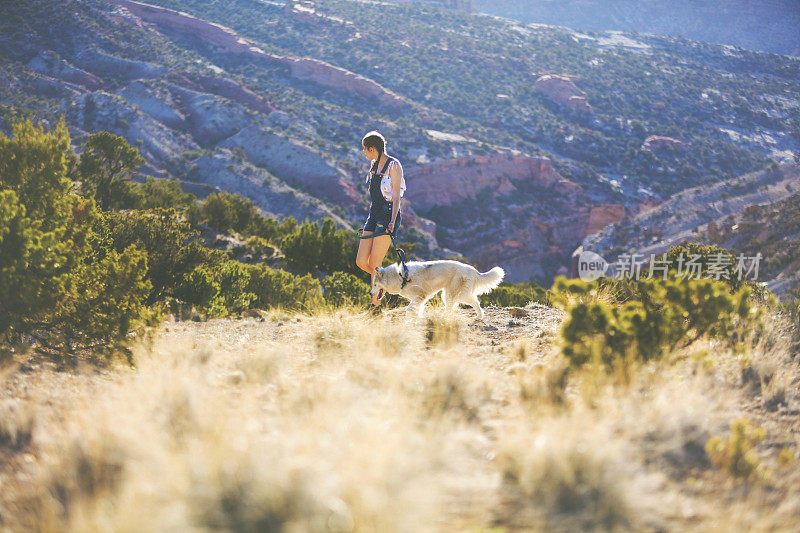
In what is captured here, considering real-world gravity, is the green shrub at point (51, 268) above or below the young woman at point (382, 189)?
below

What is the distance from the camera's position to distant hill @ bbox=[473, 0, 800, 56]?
123188mm

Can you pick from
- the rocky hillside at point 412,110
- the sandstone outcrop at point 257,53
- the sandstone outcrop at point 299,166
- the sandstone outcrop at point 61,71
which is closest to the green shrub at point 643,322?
the rocky hillside at point 412,110

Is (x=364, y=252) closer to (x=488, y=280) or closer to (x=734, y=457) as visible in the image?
(x=488, y=280)

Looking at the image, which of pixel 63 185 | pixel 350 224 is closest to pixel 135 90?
pixel 350 224

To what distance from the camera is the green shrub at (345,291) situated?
8.30m

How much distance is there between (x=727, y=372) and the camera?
154 inches

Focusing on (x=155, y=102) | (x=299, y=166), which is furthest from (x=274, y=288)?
(x=155, y=102)

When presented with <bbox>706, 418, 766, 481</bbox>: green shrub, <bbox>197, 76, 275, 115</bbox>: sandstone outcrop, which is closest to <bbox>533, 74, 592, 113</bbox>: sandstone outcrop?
<bbox>197, 76, 275, 115</bbox>: sandstone outcrop

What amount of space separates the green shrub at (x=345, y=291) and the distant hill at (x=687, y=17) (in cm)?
14347

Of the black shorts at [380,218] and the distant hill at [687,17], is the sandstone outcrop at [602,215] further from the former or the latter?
the distant hill at [687,17]

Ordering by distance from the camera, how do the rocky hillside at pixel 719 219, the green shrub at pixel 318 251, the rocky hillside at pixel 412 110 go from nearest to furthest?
1. the green shrub at pixel 318 251
2. the rocky hillside at pixel 719 219
3. the rocky hillside at pixel 412 110

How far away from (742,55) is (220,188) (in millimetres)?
86232

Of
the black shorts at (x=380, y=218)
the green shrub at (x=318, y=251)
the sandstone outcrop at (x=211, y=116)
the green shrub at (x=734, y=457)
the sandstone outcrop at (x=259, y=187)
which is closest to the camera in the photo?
the green shrub at (x=734, y=457)

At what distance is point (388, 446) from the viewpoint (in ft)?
6.85
